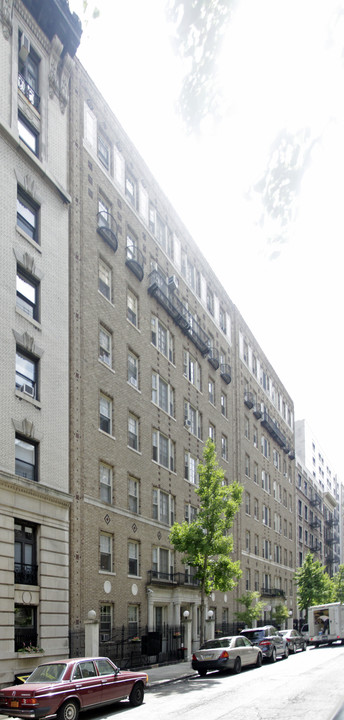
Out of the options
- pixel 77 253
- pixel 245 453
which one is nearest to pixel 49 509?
pixel 77 253

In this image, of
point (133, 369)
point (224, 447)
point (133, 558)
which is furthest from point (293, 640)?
point (133, 369)

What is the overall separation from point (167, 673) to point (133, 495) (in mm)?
7854

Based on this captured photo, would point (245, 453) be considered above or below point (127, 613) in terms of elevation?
above

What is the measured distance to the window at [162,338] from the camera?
38625mm

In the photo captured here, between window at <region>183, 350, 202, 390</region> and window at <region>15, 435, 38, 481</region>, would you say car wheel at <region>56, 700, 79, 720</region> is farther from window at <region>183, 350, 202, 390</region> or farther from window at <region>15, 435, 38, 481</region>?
window at <region>183, 350, 202, 390</region>

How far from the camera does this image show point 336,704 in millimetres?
18484

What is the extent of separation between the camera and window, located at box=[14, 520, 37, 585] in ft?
78.1

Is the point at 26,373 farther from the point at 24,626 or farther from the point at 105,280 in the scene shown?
the point at 105,280

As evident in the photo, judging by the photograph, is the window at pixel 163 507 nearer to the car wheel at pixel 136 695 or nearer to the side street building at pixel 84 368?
the side street building at pixel 84 368

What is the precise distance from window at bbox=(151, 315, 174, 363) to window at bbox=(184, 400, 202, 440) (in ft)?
11.2

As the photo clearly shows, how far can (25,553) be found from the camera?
80.0 ft

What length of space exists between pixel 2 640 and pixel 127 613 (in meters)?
10.0

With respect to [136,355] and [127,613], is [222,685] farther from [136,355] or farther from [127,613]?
[136,355]

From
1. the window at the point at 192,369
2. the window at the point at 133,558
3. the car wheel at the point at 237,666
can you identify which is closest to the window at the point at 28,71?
the window at the point at 133,558
